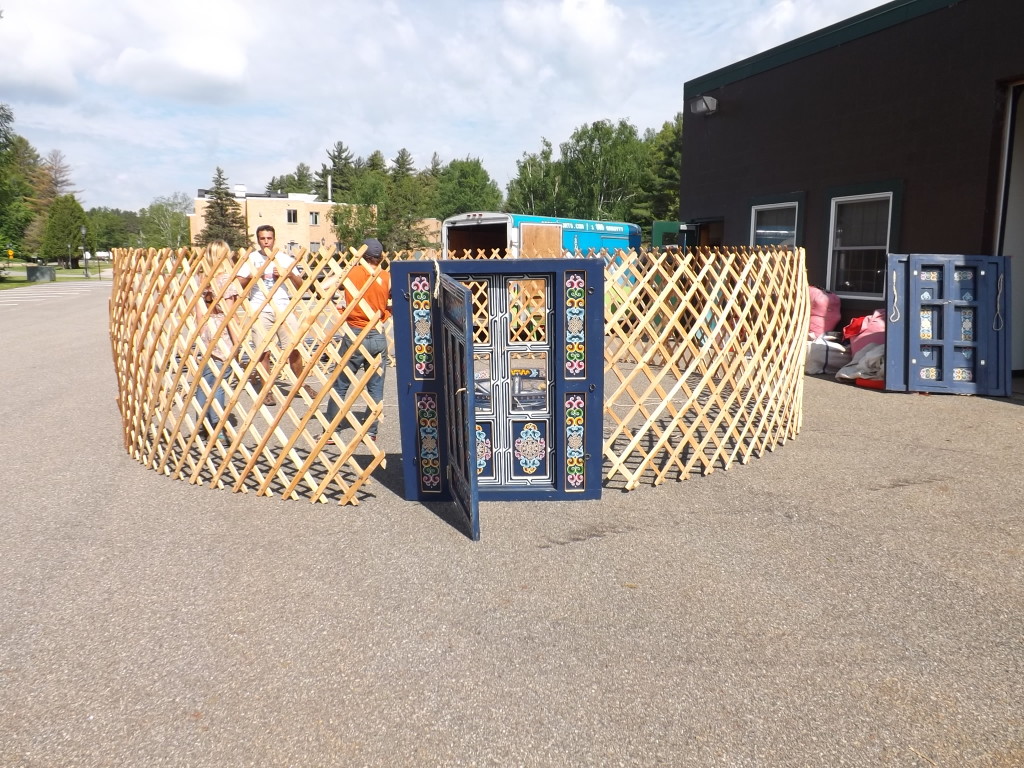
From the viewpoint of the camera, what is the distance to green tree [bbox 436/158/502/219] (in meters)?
66.6

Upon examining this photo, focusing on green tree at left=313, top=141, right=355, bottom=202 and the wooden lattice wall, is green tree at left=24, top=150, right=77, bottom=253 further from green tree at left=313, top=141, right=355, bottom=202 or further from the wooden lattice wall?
the wooden lattice wall

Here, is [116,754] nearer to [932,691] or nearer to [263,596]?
[263,596]

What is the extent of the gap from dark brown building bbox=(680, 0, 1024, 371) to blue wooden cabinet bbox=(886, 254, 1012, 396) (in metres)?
0.67

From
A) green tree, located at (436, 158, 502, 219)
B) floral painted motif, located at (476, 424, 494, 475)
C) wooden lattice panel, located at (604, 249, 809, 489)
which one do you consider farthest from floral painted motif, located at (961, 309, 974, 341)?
green tree, located at (436, 158, 502, 219)

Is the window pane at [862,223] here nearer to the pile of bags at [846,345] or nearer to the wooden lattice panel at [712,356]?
the pile of bags at [846,345]

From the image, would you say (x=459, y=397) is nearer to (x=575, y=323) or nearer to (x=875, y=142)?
(x=575, y=323)

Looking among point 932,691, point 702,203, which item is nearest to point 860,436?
point 932,691

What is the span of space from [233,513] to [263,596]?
1160 mm

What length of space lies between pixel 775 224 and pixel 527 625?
912cm

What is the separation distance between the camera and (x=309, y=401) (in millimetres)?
4398

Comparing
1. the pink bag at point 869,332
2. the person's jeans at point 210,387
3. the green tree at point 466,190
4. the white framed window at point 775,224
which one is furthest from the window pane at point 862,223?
the green tree at point 466,190

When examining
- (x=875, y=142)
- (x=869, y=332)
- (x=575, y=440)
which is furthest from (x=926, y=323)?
(x=575, y=440)

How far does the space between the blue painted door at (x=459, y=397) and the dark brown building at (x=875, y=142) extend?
635 cm

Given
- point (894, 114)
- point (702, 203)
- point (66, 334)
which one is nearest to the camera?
point (894, 114)
